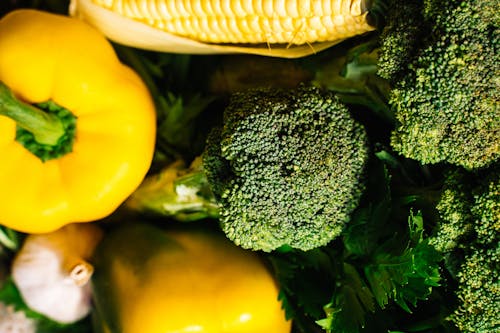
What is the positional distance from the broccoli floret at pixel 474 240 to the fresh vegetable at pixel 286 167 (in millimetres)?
162

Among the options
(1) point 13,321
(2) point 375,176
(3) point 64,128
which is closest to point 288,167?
(2) point 375,176

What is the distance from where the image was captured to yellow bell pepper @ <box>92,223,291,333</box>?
3.48ft

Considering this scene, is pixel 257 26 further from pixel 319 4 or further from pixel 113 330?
pixel 113 330

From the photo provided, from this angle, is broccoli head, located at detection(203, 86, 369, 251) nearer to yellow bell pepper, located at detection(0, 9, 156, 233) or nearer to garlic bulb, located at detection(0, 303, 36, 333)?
yellow bell pepper, located at detection(0, 9, 156, 233)

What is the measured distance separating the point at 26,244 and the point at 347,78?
29.8 inches

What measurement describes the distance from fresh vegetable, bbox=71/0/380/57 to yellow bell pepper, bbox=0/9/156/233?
69mm

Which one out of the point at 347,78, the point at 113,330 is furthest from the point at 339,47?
the point at 113,330

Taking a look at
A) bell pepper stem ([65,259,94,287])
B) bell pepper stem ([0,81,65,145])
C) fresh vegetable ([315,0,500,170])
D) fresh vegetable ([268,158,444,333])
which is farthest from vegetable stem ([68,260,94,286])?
fresh vegetable ([315,0,500,170])

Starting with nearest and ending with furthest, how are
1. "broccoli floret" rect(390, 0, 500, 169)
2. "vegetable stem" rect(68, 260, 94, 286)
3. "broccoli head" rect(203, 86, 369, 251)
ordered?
"broccoli floret" rect(390, 0, 500, 169)
"broccoli head" rect(203, 86, 369, 251)
"vegetable stem" rect(68, 260, 94, 286)

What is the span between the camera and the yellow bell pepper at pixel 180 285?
1060 millimetres

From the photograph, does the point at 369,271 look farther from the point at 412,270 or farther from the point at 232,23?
the point at 232,23

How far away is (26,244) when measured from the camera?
1205 millimetres

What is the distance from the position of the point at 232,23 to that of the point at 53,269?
0.62 metres

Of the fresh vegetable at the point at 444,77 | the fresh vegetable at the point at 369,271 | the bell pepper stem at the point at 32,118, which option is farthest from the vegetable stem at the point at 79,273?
the fresh vegetable at the point at 444,77
